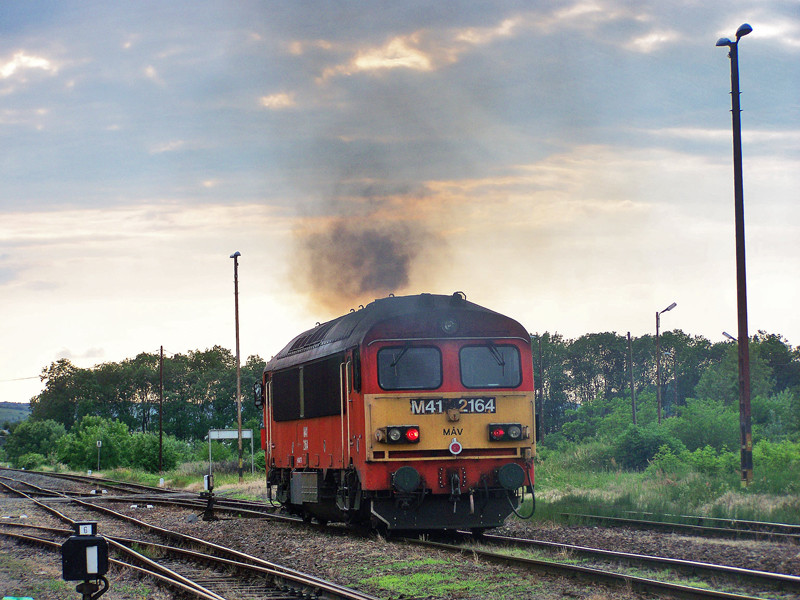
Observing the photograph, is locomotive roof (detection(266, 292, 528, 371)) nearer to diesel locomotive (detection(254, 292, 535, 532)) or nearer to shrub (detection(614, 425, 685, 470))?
diesel locomotive (detection(254, 292, 535, 532))

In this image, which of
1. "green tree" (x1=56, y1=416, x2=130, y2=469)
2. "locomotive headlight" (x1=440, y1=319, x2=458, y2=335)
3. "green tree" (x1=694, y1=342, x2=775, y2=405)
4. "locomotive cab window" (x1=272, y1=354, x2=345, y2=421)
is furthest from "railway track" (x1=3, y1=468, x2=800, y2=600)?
"green tree" (x1=56, y1=416, x2=130, y2=469)

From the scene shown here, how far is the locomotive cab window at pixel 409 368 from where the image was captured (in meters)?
14.9

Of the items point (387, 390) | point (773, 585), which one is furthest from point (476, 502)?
point (773, 585)

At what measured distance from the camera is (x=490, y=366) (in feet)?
50.4

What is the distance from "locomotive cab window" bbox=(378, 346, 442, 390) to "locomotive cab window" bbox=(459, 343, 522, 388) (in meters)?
0.44

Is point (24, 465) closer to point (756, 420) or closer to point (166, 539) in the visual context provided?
point (756, 420)

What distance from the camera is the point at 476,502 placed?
595 inches

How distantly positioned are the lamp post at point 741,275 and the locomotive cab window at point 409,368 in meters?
8.06

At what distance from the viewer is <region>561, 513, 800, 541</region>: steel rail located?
13.9m

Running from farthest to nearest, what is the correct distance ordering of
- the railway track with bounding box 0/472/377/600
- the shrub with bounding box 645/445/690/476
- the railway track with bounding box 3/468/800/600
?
the shrub with bounding box 645/445/690/476 → the railway track with bounding box 0/472/377/600 → the railway track with bounding box 3/468/800/600

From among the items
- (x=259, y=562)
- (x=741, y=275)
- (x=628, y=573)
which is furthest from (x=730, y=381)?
(x=628, y=573)

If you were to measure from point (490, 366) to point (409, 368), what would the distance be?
53.4 inches

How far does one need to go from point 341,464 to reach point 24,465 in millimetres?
80919

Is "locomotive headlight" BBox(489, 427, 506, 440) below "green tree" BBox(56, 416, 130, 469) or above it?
above
